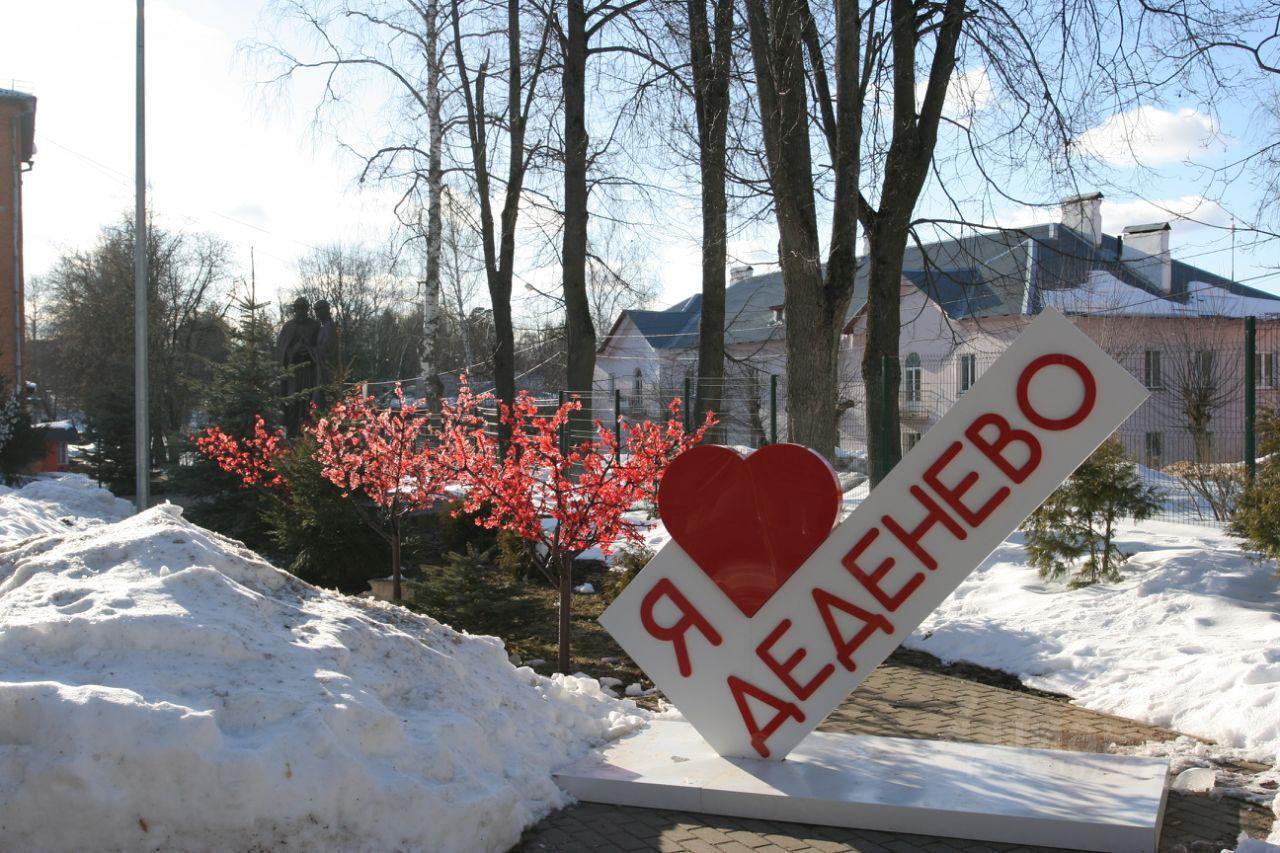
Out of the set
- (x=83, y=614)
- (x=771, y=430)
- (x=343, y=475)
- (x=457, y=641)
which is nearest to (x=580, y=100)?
(x=771, y=430)

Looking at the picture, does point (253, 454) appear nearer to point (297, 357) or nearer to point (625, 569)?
point (297, 357)

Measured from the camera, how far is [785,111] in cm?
1006

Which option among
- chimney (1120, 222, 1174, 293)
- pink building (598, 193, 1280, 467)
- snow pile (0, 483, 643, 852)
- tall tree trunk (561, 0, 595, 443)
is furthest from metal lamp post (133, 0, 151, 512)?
chimney (1120, 222, 1174, 293)

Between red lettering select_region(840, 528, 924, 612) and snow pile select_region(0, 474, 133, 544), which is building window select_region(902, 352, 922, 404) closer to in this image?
red lettering select_region(840, 528, 924, 612)

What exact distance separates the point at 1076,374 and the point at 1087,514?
497 centimetres

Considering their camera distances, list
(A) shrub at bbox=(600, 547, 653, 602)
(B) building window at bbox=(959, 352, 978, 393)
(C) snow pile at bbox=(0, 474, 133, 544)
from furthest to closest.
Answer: (B) building window at bbox=(959, 352, 978, 393) → (C) snow pile at bbox=(0, 474, 133, 544) → (A) shrub at bbox=(600, 547, 653, 602)

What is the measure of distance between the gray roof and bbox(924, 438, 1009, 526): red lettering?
6279 mm

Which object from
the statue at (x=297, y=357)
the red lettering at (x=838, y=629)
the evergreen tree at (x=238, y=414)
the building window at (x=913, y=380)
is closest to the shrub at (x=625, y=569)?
the red lettering at (x=838, y=629)

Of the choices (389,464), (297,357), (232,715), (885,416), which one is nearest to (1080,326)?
(885,416)

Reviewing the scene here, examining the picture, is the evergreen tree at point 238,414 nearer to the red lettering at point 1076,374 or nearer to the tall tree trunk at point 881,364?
the tall tree trunk at point 881,364

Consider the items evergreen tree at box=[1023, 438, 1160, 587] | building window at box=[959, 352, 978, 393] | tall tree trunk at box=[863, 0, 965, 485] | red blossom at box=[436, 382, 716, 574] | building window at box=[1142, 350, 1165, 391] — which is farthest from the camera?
building window at box=[1142, 350, 1165, 391]

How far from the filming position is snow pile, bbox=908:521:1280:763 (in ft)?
20.4

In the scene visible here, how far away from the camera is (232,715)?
13.2 ft

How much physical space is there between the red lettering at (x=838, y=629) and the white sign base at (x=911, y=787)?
557 mm
